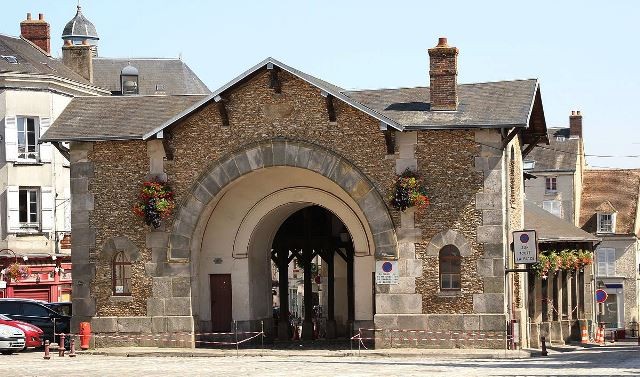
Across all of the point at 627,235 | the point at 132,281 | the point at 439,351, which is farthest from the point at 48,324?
the point at 627,235

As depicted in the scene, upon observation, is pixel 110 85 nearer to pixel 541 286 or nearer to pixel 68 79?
pixel 68 79

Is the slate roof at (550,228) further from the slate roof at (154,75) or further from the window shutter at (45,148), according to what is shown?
the slate roof at (154,75)

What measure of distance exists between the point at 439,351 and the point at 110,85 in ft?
136

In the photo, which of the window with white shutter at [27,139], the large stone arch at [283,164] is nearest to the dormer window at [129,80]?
the window with white shutter at [27,139]

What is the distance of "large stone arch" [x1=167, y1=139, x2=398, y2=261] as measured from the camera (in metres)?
36.9

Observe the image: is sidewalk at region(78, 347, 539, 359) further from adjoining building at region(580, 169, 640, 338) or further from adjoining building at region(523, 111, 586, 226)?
adjoining building at region(580, 169, 640, 338)

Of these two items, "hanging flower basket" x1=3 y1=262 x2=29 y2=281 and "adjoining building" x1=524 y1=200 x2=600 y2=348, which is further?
"hanging flower basket" x1=3 y1=262 x2=29 y2=281

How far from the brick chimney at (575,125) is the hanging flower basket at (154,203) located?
50.4 m

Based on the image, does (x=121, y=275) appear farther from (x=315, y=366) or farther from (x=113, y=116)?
(x=315, y=366)

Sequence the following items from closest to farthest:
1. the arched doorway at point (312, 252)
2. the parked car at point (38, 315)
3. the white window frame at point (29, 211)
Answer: the parked car at point (38, 315) < the arched doorway at point (312, 252) < the white window frame at point (29, 211)

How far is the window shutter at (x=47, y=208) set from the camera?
5166 cm

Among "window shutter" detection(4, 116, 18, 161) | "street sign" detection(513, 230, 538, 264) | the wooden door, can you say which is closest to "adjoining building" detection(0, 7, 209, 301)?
"window shutter" detection(4, 116, 18, 161)

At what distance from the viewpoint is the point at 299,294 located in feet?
303

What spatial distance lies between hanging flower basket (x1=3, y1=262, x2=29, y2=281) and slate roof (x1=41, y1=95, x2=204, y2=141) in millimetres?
11746
